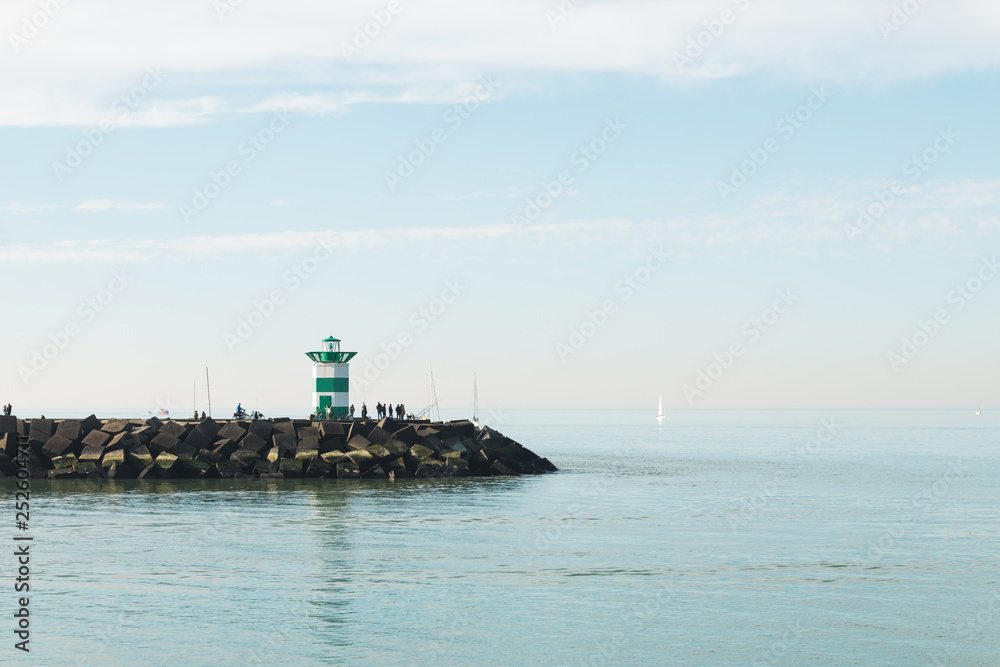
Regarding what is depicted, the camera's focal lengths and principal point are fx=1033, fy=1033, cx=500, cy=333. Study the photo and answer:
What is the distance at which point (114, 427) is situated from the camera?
155 feet

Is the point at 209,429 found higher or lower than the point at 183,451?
higher

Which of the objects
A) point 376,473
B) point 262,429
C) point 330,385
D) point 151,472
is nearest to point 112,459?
point 151,472

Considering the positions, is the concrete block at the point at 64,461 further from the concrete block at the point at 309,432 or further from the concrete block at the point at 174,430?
the concrete block at the point at 309,432

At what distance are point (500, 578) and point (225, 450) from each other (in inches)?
1034

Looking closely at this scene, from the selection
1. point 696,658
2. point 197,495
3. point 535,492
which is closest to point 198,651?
point 696,658

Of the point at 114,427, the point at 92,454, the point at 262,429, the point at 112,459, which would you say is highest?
the point at 114,427

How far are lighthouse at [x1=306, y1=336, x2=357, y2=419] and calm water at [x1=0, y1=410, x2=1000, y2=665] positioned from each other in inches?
429

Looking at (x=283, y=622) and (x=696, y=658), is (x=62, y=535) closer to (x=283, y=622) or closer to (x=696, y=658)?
(x=283, y=622)

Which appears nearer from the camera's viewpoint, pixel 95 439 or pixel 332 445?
pixel 95 439

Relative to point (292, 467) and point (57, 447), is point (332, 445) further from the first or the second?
point (57, 447)

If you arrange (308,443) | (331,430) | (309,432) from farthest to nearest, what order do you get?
(331,430) → (309,432) → (308,443)

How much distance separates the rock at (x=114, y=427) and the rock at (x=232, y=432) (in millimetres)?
4491

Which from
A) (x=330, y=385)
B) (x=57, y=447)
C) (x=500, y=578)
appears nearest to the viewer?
(x=500, y=578)

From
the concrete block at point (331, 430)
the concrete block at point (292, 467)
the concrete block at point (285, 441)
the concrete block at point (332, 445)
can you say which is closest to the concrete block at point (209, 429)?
the concrete block at point (285, 441)
